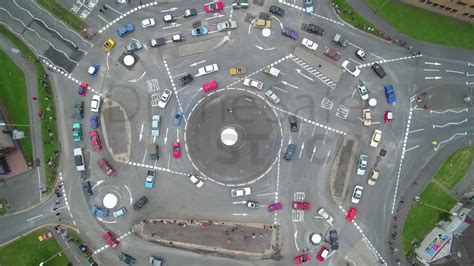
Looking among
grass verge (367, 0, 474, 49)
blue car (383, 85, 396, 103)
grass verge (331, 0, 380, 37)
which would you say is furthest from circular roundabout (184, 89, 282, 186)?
grass verge (367, 0, 474, 49)

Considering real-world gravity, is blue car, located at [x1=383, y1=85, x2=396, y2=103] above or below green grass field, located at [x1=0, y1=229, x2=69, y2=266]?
above

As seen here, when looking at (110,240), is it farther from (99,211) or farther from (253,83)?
(253,83)

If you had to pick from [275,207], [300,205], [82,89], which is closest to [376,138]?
[300,205]

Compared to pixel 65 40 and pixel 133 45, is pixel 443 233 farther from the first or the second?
pixel 65 40

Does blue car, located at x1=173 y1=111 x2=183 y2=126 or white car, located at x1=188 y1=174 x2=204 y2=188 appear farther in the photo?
blue car, located at x1=173 y1=111 x2=183 y2=126

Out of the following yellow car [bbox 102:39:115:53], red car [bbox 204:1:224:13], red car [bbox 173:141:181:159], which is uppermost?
red car [bbox 204:1:224:13]

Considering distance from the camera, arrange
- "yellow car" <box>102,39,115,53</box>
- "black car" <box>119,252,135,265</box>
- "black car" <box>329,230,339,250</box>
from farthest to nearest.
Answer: "yellow car" <box>102,39,115,53</box>
"black car" <box>329,230,339,250</box>
"black car" <box>119,252,135,265</box>

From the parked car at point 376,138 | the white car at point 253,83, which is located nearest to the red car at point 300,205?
the parked car at point 376,138

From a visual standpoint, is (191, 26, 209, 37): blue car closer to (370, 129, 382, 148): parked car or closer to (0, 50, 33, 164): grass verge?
(0, 50, 33, 164): grass verge

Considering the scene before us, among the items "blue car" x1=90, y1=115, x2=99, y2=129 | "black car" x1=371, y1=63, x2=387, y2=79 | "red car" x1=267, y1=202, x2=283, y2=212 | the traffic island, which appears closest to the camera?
the traffic island
